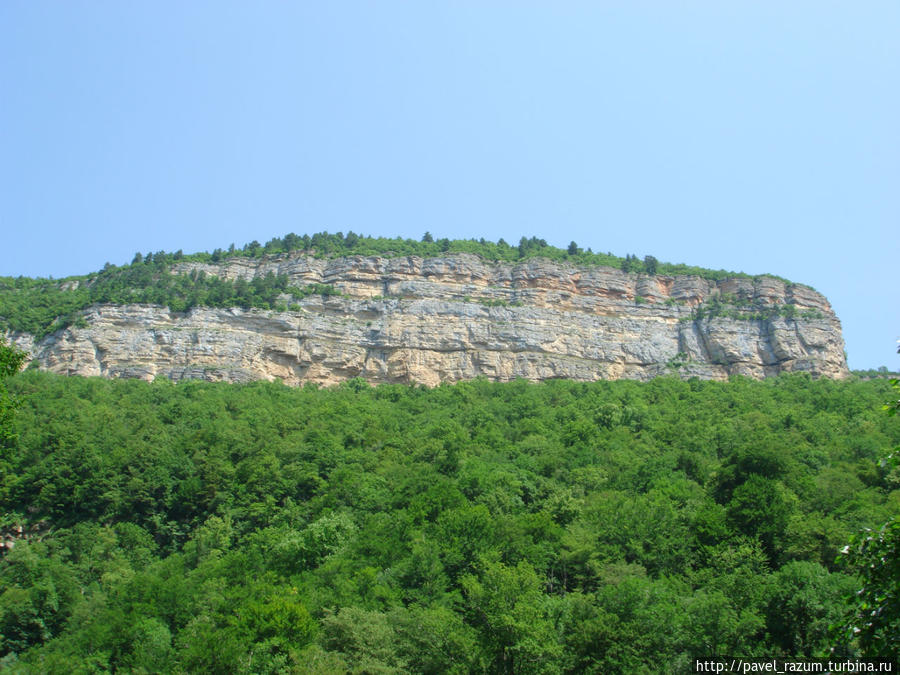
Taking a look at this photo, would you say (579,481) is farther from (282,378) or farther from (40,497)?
(282,378)

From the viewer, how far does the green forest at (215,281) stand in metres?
79.4

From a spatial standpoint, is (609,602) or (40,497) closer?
(609,602)

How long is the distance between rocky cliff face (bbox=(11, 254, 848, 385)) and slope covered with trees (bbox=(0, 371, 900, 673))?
9.19 m

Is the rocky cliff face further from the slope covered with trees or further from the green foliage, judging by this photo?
the slope covered with trees

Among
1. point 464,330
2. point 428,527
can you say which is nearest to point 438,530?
point 428,527

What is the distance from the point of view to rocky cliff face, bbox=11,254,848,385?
76375mm

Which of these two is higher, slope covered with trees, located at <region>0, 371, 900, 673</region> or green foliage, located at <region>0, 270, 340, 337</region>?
green foliage, located at <region>0, 270, 340, 337</region>

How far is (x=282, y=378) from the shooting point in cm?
7725

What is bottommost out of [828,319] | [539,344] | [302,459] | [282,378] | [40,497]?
[40,497]

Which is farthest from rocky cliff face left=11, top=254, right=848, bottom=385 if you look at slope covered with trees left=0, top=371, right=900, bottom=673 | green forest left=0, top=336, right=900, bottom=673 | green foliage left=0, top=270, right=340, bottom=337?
slope covered with trees left=0, top=371, right=900, bottom=673

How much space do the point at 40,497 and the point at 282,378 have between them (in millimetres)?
31579

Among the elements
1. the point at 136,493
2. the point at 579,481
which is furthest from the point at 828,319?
the point at 136,493

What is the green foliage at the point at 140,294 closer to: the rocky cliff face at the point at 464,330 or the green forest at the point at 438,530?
the rocky cliff face at the point at 464,330

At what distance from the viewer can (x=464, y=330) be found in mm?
82188
